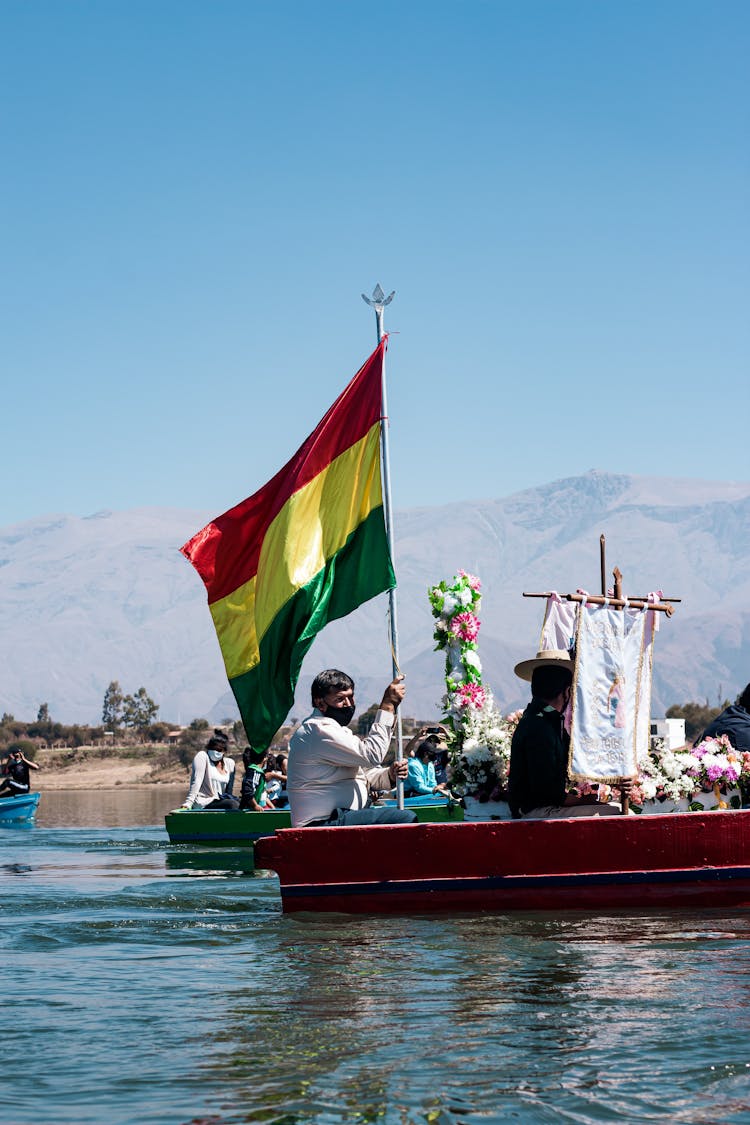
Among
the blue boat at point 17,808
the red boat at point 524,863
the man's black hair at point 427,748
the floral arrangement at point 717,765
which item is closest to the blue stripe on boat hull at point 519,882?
the red boat at point 524,863

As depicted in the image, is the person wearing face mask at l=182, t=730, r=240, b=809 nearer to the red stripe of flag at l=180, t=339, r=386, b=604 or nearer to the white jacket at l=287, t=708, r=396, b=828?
the red stripe of flag at l=180, t=339, r=386, b=604

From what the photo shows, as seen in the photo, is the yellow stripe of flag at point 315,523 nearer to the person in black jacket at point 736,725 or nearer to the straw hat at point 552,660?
the straw hat at point 552,660

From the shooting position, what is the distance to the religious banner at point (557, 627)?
14.0 meters

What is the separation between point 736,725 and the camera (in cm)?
1240

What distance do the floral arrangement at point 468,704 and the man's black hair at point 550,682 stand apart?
1074 millimetres

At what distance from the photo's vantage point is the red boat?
36.9ft

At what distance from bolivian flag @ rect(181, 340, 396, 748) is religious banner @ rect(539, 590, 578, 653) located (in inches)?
83.8

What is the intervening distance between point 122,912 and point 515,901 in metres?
3.49

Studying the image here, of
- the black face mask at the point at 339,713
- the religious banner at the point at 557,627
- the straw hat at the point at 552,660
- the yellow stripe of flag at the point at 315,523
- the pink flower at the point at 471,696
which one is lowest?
the black face mask at the point at 339,713

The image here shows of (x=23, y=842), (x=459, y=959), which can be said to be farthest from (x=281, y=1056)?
(x=23, y=842)

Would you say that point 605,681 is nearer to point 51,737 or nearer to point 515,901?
point 515,901

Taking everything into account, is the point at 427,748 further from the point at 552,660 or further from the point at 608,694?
the point at 608,694

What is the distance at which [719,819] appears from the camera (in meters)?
11.3

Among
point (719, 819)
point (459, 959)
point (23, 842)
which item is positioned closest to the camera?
point (459, 959)
